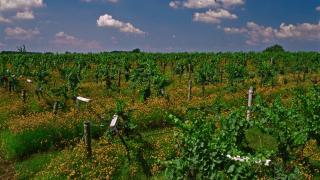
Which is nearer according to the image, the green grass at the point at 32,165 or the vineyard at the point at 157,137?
the vineyard at the point at 157,137

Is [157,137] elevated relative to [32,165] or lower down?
elevated

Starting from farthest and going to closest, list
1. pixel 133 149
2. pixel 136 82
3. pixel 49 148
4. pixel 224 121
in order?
pixel 136 82, pixel 49 148, pixel 133 149, pixel 224 121

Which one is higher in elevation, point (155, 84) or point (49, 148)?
point (155, 84)

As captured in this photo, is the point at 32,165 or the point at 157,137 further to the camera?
the point at 157,137

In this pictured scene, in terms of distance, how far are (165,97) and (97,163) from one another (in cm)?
1227

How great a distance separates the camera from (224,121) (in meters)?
13.1

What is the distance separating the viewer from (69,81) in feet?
108

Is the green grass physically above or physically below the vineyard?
below

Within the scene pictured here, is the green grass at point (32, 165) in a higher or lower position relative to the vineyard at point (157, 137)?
lower

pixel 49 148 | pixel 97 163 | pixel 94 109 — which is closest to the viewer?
pixel 97 163

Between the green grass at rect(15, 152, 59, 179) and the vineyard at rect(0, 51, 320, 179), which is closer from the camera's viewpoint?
the vineyard at rect(0, 51, 320, 179)

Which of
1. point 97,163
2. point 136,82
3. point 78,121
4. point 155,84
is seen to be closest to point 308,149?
point 97,163

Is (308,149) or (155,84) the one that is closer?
(308,149)

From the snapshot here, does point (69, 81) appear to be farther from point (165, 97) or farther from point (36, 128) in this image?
point (36, 128)
